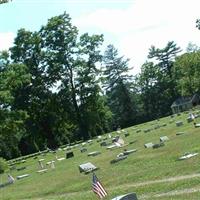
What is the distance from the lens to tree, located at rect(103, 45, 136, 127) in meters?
109

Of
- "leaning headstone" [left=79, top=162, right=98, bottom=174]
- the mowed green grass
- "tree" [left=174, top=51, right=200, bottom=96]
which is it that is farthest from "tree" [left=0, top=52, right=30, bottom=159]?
"tree" [left=174, top=51, right=200, bottom=96]

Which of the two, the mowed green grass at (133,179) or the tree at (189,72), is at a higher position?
the tree at (189,72)

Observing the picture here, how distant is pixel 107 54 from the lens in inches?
4702

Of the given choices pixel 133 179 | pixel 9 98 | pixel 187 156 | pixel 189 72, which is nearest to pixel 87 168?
pixel 187 156

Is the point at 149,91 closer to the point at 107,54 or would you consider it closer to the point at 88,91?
the point at 107,54

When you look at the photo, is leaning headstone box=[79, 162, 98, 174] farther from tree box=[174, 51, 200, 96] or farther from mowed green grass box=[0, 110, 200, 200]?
tree box=[174, 51, 200, 96]

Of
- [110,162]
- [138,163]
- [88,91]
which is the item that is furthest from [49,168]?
[88,91]

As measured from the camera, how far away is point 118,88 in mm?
112562

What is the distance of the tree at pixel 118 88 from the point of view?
358ft

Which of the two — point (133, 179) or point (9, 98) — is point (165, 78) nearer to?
point (9, 98)

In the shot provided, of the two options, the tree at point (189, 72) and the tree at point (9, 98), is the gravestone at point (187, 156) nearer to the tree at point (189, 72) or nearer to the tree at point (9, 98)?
the tree at point (9, 98)

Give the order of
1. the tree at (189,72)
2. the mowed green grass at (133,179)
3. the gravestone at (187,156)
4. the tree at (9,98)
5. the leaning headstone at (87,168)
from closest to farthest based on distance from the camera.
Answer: the mowed green grass at (133,179) < the gravestone at (187,156) < the leaning headstone at (87,168) < the tree at (9,98) < the tree at (189,72)

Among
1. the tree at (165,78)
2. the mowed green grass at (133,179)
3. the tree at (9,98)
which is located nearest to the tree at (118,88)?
the tree at (165,78)

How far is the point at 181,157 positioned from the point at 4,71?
40820 millimetres
